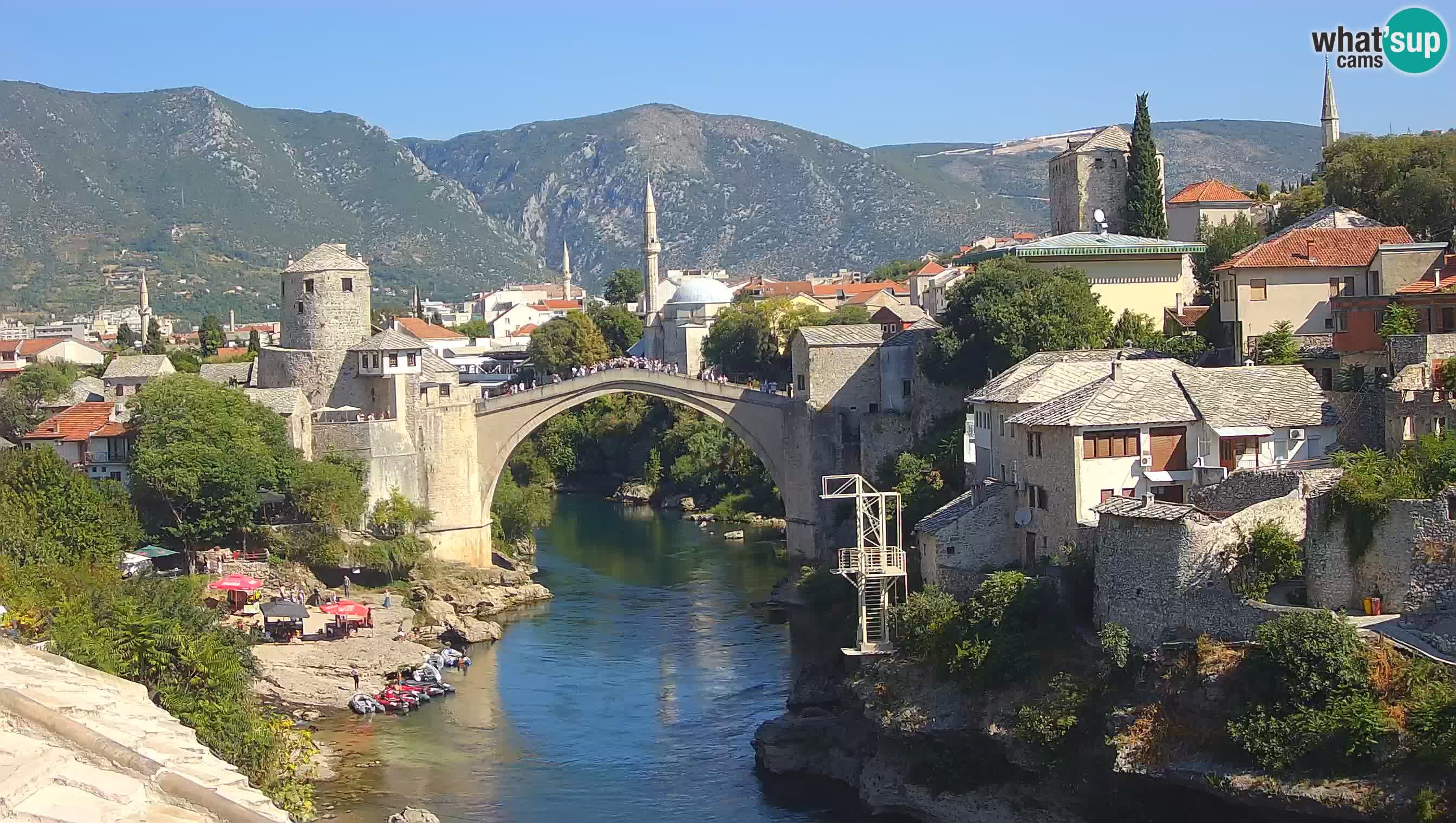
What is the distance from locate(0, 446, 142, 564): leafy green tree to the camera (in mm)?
42812

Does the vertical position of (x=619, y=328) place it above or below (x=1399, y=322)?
above

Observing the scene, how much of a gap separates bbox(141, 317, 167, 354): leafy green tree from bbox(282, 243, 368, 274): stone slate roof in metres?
28.4

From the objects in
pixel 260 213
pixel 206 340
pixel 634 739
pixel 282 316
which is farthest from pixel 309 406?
pixel 260 213

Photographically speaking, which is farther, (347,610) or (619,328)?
(619,328)

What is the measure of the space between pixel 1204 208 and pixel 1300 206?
31.6 feet

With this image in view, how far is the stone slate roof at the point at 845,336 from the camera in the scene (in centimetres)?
5178

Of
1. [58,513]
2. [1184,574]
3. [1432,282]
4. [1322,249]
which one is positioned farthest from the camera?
[58,513]

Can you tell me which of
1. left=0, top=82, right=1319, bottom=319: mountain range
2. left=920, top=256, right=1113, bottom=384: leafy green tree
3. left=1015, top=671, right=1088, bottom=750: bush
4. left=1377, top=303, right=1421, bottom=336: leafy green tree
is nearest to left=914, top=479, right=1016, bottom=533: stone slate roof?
left=1015, top=671, right=1088, bottom=750: bush

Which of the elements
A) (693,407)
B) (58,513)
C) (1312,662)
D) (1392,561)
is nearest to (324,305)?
(693,407)

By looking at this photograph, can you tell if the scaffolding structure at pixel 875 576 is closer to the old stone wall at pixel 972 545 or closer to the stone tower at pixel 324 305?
the old stone wall at pixel 972 545

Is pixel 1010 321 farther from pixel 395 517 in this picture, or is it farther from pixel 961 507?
pixel 395 517

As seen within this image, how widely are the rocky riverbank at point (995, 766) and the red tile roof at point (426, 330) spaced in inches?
2292

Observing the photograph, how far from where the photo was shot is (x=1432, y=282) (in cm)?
3725

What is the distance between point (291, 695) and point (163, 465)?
10259mm
